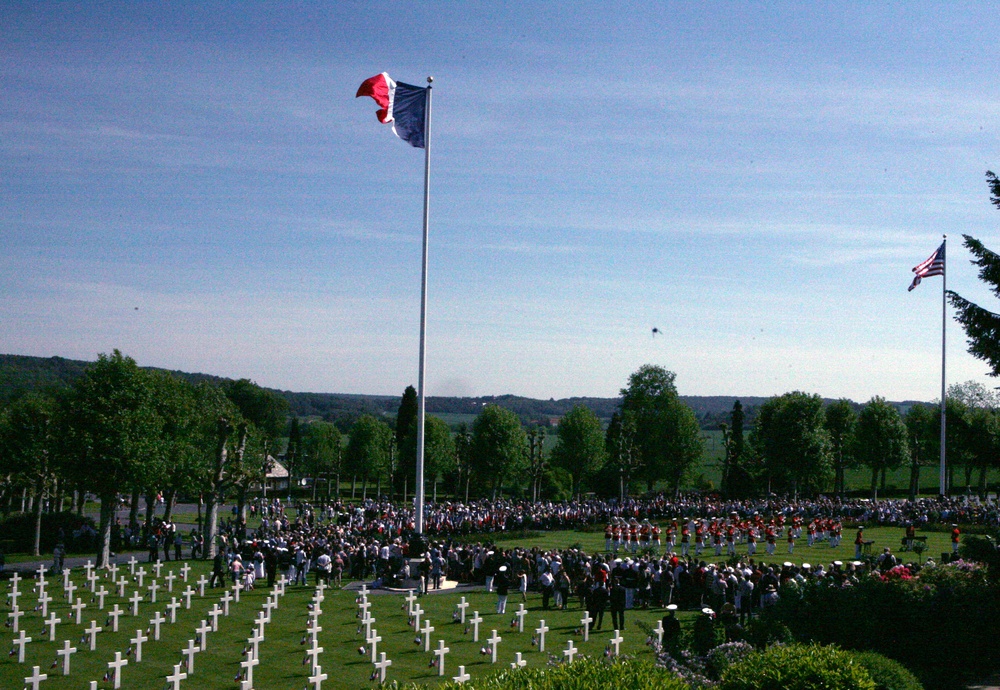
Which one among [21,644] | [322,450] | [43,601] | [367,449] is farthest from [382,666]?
[322,450]

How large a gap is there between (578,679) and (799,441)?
6843cm

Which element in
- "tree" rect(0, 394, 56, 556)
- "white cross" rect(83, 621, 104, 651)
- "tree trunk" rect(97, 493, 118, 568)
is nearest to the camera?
"white cross" rect(83, 621, 104, 651)

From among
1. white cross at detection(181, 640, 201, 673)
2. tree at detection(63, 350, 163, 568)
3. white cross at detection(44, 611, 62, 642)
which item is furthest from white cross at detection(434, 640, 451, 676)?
tree at detection(63, 350, 163, 568)

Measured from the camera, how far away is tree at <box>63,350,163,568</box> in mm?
37062

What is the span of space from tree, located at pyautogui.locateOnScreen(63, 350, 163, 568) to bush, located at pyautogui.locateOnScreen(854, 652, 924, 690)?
101ft

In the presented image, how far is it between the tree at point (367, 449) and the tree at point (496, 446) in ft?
42.1

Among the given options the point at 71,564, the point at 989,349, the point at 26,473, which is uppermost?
the point at 989,349

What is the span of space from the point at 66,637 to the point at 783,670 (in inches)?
715

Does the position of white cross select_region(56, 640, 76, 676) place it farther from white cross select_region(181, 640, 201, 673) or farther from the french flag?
the french flag

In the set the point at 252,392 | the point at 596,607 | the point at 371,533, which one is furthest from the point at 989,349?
the point at 252,392

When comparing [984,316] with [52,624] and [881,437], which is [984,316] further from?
[881,437]

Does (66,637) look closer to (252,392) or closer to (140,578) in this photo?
(140,578)

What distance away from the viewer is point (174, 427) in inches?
1795

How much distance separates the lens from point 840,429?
78.2 m
